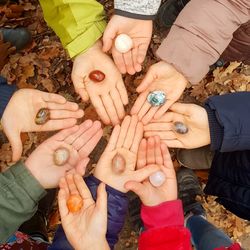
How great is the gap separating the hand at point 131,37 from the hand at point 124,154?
0.38m

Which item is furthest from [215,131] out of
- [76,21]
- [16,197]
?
[16,197]

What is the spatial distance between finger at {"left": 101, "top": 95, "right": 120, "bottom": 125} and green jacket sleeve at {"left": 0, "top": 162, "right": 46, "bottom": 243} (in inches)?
28.2

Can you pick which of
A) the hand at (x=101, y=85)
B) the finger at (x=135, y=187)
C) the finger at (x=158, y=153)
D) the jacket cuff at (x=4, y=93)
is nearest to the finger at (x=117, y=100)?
the hand at (x=101, y=85)

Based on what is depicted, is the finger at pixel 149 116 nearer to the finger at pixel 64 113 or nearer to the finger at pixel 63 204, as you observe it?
the finger at pixel 64 113

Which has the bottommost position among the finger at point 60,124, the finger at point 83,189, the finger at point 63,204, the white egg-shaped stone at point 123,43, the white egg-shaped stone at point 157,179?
the white egg-shaped stone at point 157,179

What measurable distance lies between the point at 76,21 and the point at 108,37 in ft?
0.78

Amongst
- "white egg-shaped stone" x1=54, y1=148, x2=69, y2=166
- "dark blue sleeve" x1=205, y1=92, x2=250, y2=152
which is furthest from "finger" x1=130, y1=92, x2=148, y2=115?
"white egg-shaped stone" x1=54, y1=148, x2=69, y2=166

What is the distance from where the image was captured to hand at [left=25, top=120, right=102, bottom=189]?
8.83 feet

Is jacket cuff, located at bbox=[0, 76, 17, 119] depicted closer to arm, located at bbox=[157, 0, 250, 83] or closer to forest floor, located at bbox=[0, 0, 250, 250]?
forest floor, located at bbox=[0, 0, 250, 250]

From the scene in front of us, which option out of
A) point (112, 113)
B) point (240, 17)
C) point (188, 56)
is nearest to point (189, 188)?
point (112, 113)

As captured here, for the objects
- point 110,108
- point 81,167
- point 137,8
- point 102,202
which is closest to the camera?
point 102,202

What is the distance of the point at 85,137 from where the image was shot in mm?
2869

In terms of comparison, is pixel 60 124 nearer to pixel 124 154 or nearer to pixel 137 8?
pixel 124 154

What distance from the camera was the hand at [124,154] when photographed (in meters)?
2.70
